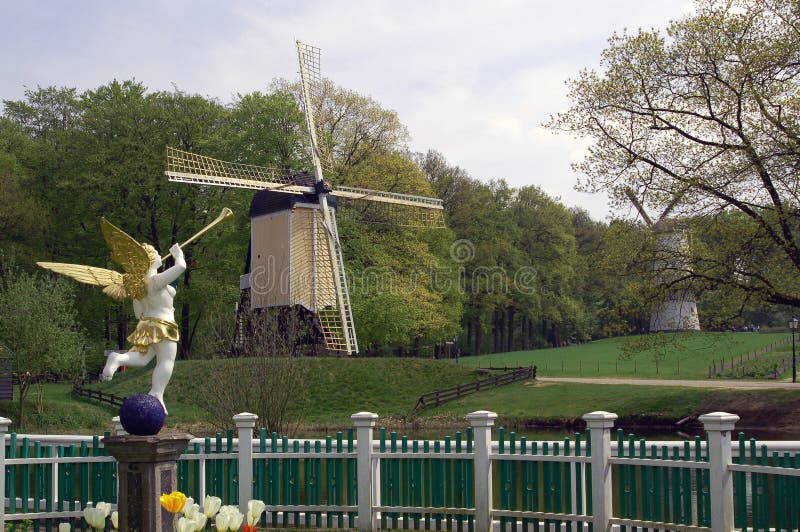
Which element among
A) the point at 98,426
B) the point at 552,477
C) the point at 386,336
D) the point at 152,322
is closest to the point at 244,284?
the point at 386,336

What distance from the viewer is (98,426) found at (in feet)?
122

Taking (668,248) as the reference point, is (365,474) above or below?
below

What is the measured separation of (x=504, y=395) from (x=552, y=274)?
3332 centimetres

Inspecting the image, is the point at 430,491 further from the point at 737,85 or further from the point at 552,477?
the point at 737,85

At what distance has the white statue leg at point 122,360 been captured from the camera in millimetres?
13805

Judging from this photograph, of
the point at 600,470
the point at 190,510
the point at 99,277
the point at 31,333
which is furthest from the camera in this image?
the point at 31,333

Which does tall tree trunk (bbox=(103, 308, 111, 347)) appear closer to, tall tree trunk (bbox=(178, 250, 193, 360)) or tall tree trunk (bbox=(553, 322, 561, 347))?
tall tree trunk (bbox=(178, 250, 193, 360))

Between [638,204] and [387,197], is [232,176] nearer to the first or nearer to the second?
[387,197]

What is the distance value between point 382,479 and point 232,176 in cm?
3428

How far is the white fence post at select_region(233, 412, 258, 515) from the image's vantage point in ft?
41.7

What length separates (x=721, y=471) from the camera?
10.5 meters

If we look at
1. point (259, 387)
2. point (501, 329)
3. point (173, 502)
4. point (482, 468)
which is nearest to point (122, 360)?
point (482, 468)

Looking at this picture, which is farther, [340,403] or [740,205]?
[340,403]

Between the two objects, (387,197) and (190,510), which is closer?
(190,510)
